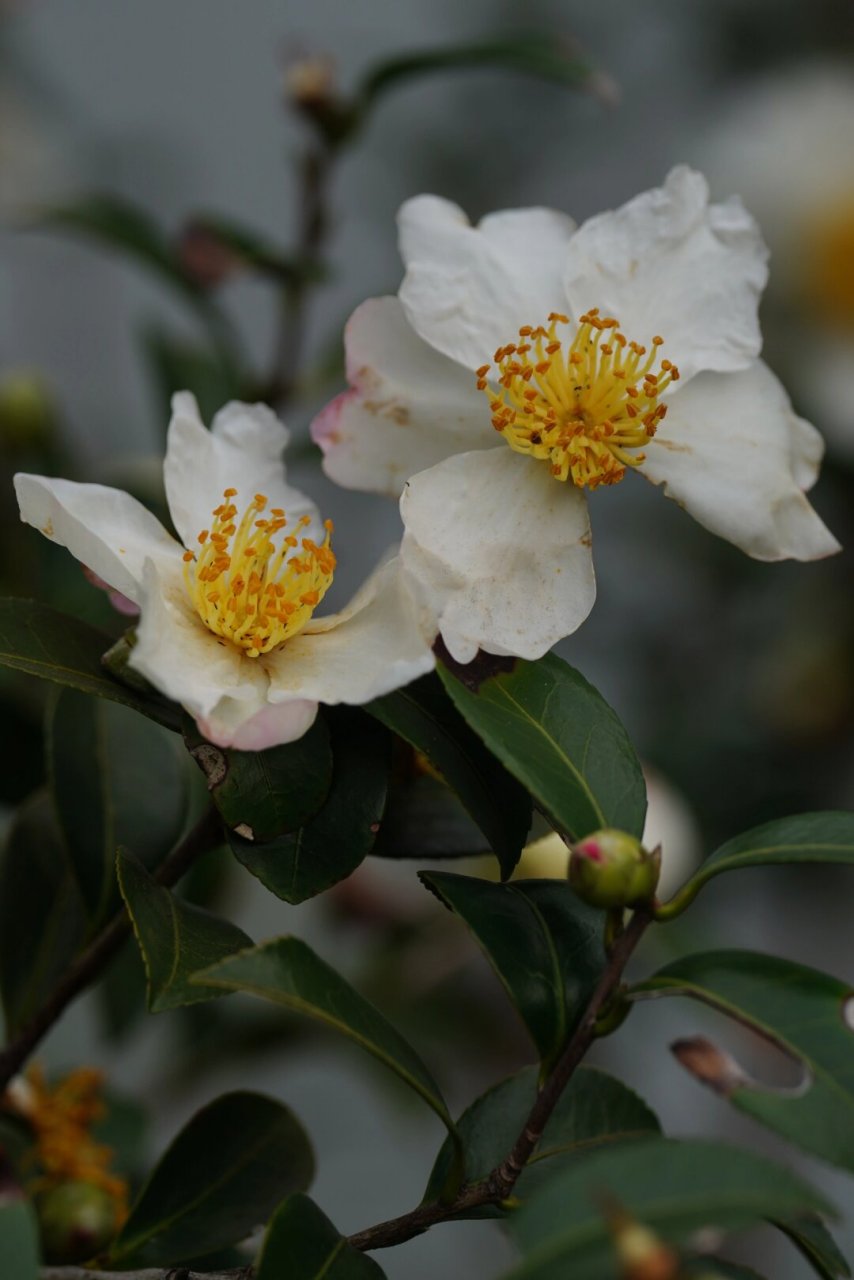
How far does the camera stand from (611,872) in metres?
0.45

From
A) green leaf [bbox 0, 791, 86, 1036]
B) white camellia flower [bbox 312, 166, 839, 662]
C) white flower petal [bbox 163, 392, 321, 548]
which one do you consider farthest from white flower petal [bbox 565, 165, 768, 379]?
green leaf [bbox 0, 791, 86, 1036]

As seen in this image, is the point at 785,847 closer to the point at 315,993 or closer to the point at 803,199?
the point at 315,993

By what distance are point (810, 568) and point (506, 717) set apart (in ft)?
3.66

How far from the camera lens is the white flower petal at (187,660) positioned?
1.54 ft

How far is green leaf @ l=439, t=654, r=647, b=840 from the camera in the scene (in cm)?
48

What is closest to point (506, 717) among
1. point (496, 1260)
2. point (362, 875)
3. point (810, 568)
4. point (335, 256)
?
point (362, 875)

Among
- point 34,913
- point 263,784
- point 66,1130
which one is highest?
point 263,784

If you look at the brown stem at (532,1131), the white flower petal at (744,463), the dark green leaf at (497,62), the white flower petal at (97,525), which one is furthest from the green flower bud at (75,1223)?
the dark green leaf at (497,62)

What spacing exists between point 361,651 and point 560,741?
8 cm

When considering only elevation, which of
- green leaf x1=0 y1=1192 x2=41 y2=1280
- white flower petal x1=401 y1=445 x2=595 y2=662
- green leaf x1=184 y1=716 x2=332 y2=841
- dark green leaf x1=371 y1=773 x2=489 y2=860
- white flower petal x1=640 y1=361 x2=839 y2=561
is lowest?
dark green leaf x1=371 y1=773 x2=489 y2=860

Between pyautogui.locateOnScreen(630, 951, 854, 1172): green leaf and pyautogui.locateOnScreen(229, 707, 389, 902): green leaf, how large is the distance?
0.11 meters

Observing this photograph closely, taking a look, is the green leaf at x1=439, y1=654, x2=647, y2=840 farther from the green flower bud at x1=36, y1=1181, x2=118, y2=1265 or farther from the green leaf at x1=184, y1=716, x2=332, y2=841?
the green flower bud at x1=36, y1=1181, x2=118, y2=1265

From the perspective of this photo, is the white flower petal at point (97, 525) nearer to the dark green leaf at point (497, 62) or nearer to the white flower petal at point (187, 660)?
the white flower petal at point (187, 660)

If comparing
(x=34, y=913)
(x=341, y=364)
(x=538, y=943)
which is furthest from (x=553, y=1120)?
(x=341, y=364)
